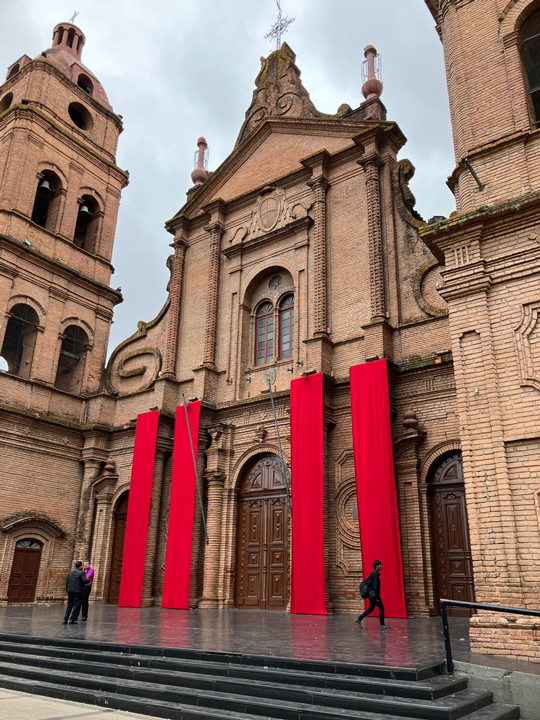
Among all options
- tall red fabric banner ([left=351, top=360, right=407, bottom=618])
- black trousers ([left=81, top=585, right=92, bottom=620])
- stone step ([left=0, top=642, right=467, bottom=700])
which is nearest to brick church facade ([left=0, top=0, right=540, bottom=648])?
tall red fabric banner ([left=351, top=360, right=407, bottom=618])

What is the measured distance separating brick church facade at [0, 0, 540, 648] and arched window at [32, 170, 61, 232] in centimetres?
16

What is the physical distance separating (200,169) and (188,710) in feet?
66.0

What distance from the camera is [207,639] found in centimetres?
841

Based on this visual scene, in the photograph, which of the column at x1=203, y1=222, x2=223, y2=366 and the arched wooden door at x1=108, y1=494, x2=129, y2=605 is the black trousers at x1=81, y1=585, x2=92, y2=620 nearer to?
the arched wooden door at x1=108, y1=494, x2=129, y2=605

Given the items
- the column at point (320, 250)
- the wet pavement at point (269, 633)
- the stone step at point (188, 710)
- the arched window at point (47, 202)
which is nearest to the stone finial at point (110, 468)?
the wet pavement at point (269, 633)

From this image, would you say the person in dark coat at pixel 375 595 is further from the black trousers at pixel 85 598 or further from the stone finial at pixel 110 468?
the stone finial at pixel 110 468

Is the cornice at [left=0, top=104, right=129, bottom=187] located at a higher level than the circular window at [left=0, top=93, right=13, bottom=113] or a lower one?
lower

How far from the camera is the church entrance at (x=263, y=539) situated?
14539 mm

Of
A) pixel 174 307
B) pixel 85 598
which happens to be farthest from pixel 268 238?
pixel 85 598

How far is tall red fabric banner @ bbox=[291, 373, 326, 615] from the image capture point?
13.0 m

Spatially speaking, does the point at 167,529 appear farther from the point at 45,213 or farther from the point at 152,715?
the point at 45,213

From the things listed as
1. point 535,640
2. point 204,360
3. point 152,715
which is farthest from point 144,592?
point 535,640

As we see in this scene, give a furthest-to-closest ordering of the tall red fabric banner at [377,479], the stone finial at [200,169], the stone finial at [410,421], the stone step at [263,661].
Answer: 1. the stone finial at [200,169]
2. the stone finial at [410,421]
3. the tall red fabric banner at [377,479]
4. the stone step at [263,661]

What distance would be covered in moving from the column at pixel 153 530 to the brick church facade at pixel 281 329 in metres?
0.08
